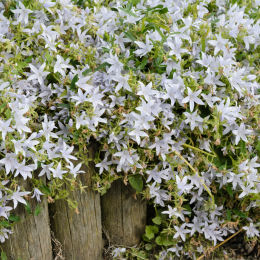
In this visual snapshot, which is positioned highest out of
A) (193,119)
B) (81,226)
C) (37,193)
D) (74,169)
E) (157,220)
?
(193,119)

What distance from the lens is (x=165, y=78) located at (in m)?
2.34

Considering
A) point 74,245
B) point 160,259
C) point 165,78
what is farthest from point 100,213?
point 165,78

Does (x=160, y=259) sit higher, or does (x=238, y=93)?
(x=238, y=93)

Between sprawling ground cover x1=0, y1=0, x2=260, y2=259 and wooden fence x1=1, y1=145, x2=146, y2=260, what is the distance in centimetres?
12

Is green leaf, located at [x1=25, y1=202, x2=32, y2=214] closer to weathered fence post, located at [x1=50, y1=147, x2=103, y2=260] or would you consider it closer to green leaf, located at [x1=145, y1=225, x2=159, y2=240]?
weathered fence post, located at [x1=50, y1=147, x2=103, y2=260]

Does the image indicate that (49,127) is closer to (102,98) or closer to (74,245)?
(102,98)

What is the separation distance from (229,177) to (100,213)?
35.3 inches

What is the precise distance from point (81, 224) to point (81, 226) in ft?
0.06

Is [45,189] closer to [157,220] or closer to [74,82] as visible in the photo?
[74,82]

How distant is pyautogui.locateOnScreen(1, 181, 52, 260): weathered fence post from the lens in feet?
7.81

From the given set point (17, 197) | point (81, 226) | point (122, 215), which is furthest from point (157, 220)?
point (17, 197)

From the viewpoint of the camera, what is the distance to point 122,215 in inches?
108

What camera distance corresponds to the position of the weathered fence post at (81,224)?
2.49 m

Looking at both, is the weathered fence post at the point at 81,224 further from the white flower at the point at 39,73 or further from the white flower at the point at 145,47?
the white flower at the point at 145,47
